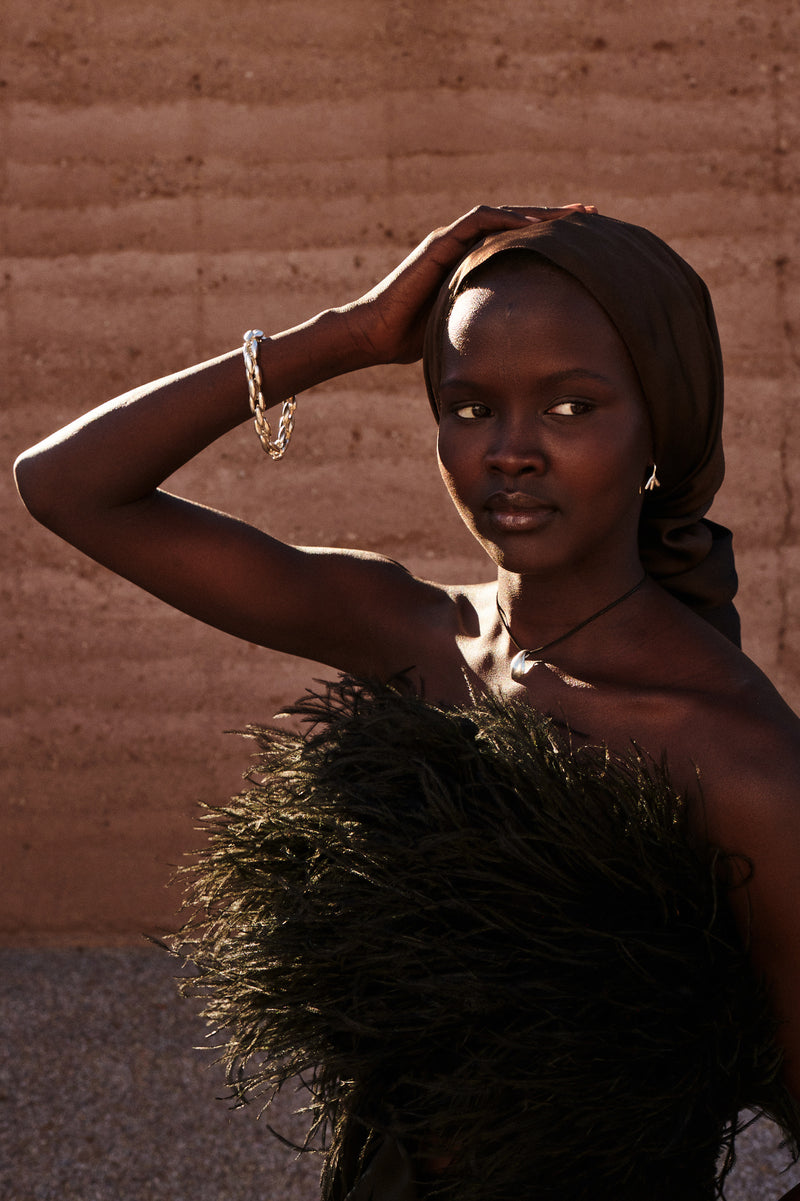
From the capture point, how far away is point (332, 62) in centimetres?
437

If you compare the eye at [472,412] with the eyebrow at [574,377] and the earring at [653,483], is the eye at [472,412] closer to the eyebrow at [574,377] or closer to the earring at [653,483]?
the eyebrow at [574,377]

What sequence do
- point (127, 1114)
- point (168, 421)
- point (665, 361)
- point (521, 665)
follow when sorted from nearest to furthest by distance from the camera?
point (665, 361)
point (521, 665)
point (168, 421)
point (127, 1114)

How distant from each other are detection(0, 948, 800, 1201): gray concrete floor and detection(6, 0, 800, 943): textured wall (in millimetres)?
437

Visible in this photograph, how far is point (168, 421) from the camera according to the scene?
1.77 m

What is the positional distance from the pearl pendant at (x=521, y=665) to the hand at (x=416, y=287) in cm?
46

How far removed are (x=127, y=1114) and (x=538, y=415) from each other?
116 inches

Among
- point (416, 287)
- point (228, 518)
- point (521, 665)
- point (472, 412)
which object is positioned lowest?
point (521, 665)

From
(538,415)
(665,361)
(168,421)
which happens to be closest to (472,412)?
(538,415)

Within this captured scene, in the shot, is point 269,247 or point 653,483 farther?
point 269,247

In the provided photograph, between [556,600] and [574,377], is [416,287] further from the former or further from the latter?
[556,600]

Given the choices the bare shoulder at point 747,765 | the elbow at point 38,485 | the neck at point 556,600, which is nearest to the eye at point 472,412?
the neck at point 556,600

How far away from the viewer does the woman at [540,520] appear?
145 centimetres

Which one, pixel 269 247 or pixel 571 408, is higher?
pixel 571 408

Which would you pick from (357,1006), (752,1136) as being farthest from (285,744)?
(752,1136)
